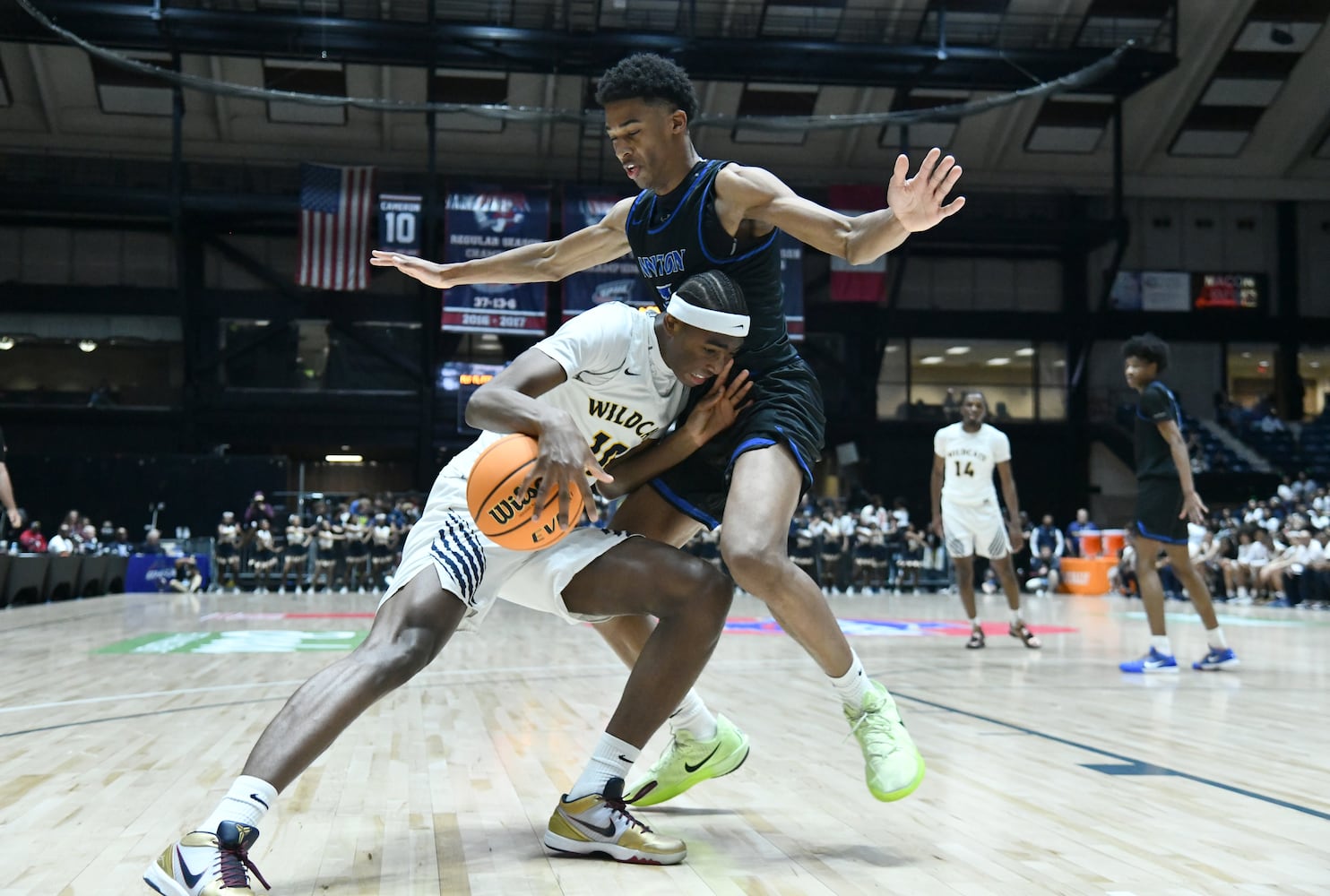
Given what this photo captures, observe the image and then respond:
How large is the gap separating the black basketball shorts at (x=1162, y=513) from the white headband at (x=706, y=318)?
5041 millimetres

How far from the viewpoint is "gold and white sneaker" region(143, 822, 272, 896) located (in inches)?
87.7

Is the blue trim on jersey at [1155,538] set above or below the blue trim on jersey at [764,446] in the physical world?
below

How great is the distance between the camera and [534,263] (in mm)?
3941

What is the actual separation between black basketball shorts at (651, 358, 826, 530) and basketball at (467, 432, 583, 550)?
2.24ft

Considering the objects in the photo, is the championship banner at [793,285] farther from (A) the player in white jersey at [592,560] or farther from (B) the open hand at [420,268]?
(A) the player in white jersey at [592,560]

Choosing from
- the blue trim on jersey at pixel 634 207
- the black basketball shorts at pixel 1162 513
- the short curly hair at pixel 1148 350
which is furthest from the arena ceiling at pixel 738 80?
the blue trim on jersey at pixel 634 207

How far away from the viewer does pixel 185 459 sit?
22.4 m

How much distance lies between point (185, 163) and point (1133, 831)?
25986mm

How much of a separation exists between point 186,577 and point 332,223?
8013 mm

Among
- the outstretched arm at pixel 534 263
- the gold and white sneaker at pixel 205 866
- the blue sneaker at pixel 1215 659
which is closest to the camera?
the gold and white sneaker at pixel 205 866

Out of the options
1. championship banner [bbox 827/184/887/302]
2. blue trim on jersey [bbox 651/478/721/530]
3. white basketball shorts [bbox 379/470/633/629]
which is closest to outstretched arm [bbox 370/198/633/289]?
blue trim on jersey [bbox 651/478/721/530]

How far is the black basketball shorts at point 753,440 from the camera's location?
3297 mm

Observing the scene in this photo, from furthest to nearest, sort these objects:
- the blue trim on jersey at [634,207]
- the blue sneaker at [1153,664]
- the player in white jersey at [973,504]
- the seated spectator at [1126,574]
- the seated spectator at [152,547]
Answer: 1. the seated spectator at [1126,574]
2. the seated spectator at [152,547]
3. the player in white jersey at [973,504]
4. the blue sneaker at [1153,664]
5. the blue trim on jersey at [634,207]

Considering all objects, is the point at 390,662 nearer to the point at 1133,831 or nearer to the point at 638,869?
the point at 638,869
